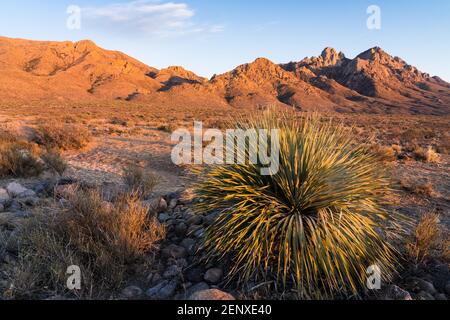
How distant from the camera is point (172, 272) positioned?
328 cm

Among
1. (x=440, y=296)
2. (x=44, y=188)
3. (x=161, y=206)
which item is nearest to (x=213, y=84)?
(x=44, y=188)

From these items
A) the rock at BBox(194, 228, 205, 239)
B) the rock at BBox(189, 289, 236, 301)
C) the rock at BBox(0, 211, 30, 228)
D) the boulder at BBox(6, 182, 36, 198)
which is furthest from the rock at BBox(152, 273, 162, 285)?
the boulder at BBox(6, 182, 36, 198)

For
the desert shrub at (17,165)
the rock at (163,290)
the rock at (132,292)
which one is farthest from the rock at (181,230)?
the desert shrub at (17,165)

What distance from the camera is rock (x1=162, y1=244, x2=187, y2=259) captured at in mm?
3547

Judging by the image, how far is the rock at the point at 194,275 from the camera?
3189 mm

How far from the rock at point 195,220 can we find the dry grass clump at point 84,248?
45 centimetres

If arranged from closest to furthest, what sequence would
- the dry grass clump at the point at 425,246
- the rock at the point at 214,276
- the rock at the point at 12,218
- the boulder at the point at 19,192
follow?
the rock at the point at 214,276 < the dry grass clump at the point at 425,246 < the rock at the point at 12,218 < the boulder at the point at 19,192

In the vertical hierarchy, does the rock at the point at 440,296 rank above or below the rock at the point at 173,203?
below

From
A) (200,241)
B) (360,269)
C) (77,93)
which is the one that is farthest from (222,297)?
(77,93)

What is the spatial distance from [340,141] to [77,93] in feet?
250

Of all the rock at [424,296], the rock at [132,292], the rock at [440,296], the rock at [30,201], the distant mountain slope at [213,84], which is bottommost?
the rock at [132,292]

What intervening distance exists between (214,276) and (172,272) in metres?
0.44

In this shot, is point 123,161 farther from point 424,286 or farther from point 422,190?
point 424,286

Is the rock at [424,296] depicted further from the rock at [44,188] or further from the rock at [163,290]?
the rock at [44,188]
